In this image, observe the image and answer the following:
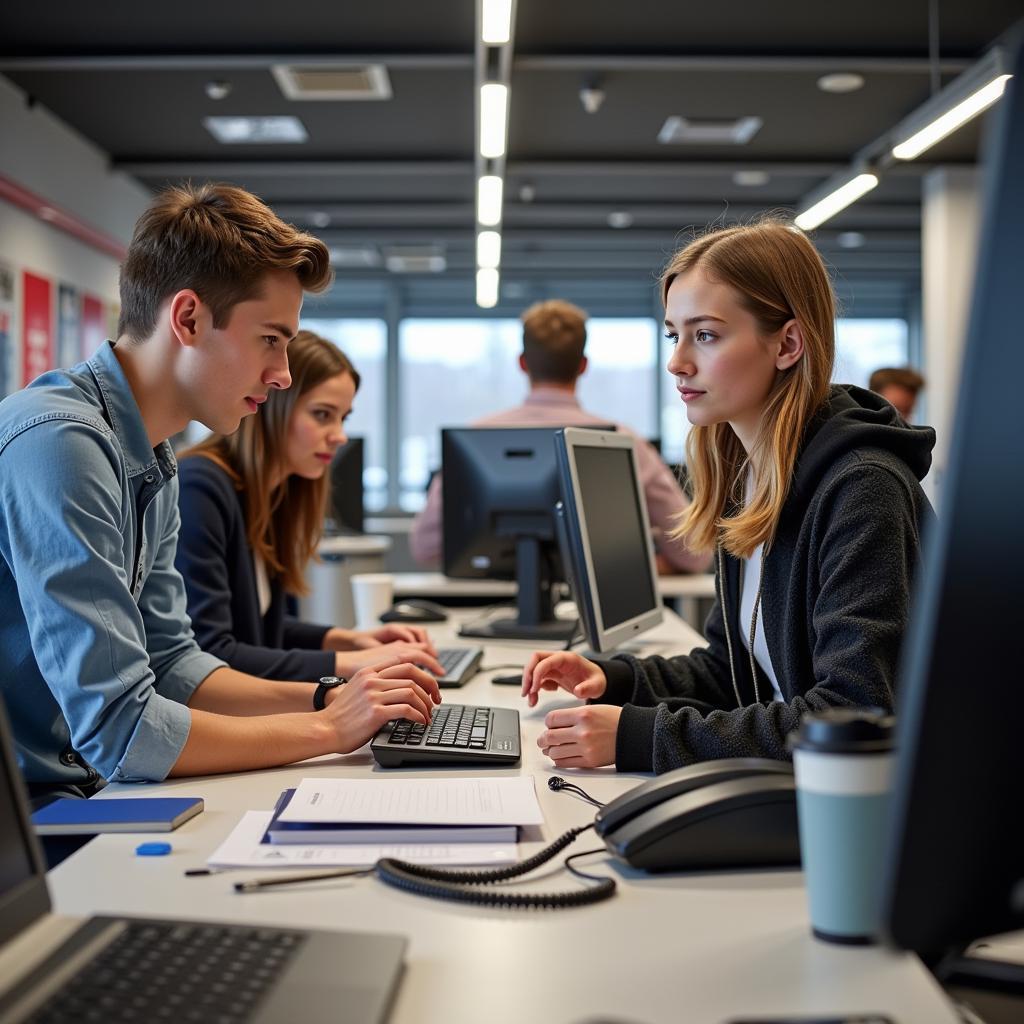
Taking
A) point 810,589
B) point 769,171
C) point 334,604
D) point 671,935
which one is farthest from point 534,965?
point 769,171

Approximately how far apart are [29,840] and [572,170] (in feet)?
22.0

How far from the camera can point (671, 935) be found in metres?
0.87

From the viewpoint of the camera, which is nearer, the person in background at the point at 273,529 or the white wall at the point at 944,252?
the person in background at the point at 273,529

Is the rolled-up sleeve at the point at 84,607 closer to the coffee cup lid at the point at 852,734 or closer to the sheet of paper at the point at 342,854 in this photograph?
the sheet of paper at the point at 342,854

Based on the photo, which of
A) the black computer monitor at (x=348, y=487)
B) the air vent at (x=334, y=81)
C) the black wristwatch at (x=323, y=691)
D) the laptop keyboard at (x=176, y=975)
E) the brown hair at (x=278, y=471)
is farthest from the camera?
the air vent at (x=334, y=81)

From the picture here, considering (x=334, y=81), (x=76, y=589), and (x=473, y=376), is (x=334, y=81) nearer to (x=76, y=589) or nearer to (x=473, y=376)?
(x=76, y=589)

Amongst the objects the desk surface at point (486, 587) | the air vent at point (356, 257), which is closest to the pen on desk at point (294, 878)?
the desk surface at point (486, 587)

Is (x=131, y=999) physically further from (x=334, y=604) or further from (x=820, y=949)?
(x=334, y=604)

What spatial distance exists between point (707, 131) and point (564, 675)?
541 centimetres

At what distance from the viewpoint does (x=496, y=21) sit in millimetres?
3779

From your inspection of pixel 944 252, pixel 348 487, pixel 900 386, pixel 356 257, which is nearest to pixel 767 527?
pixel 348 487

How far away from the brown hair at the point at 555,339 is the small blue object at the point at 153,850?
2.51 m

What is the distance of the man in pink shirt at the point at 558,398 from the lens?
3377 mm

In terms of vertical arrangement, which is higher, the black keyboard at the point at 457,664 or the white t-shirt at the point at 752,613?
the white t-shirt at the point at 752,613
